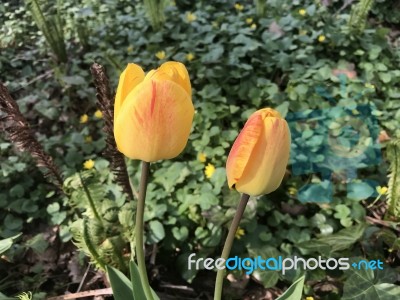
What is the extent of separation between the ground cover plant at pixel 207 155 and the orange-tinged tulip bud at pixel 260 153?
54 centimetres

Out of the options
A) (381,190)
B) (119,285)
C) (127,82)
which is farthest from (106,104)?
(381,190)

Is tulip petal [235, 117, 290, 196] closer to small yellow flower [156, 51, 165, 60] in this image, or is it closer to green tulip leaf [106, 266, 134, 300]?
green tulip leaf [106, 266, 134, 300]

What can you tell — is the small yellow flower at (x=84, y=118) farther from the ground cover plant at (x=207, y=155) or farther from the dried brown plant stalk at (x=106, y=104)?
the dried brown plant stalk at (x=106, y=104)

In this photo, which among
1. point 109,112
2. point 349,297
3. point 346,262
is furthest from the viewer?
point 346,262

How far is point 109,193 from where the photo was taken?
1.73 meters

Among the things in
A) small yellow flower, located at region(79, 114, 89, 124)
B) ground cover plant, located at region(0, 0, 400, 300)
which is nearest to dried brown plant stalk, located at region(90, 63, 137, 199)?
ground cover plant, located at region(0, 0, 400, 300)

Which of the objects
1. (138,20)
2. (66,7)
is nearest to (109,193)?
(138,20)

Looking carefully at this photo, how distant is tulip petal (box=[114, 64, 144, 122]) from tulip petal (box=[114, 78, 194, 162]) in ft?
0.10

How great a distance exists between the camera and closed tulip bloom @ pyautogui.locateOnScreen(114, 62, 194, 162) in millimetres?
788

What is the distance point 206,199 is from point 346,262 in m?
0.54

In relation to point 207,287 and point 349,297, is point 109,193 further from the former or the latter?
point 349,297

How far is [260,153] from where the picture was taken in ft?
2.71

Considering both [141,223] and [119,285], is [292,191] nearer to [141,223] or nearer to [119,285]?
[119,285]

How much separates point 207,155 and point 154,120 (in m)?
1.06
